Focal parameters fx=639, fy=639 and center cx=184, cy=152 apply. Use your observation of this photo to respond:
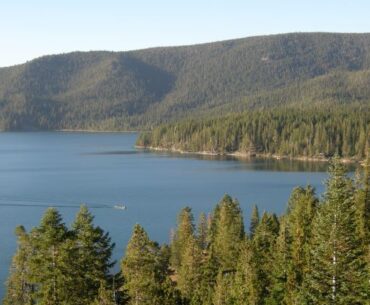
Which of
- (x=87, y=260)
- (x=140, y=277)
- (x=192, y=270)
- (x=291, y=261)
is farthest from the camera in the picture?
(x=192, y=270)

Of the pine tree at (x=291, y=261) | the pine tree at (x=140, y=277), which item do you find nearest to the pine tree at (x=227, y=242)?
the pine tree at (x=291, y=261)

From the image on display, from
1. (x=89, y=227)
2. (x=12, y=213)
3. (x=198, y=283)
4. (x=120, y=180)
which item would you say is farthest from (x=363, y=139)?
(x=89, y=227)

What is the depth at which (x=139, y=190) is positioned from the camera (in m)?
144

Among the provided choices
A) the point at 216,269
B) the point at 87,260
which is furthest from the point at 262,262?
the point at 87,260

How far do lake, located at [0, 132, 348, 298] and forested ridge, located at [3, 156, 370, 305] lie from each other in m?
27.6

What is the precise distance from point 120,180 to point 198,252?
114m

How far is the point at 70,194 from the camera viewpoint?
137 meters

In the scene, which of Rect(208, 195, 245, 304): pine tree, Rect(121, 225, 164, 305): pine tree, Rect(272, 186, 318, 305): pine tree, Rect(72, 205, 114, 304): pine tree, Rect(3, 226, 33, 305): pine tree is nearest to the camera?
Rect(121, 225, 164, 305): pine tree

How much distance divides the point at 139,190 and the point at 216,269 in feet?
302

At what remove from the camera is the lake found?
103m

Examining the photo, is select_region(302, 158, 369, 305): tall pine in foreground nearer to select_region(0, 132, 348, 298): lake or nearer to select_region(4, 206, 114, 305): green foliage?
select_region(4, 206, 114, 305): green foliage

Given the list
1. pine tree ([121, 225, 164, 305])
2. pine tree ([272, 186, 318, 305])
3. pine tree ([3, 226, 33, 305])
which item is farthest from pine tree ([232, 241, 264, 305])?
pine tree ([3, 226, 33, 305])

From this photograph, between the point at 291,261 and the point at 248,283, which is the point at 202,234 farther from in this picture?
the point at 248,283

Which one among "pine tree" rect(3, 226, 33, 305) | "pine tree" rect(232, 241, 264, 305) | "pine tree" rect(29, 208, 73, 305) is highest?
"pine tree" rect(29, 208, 73, 305)
